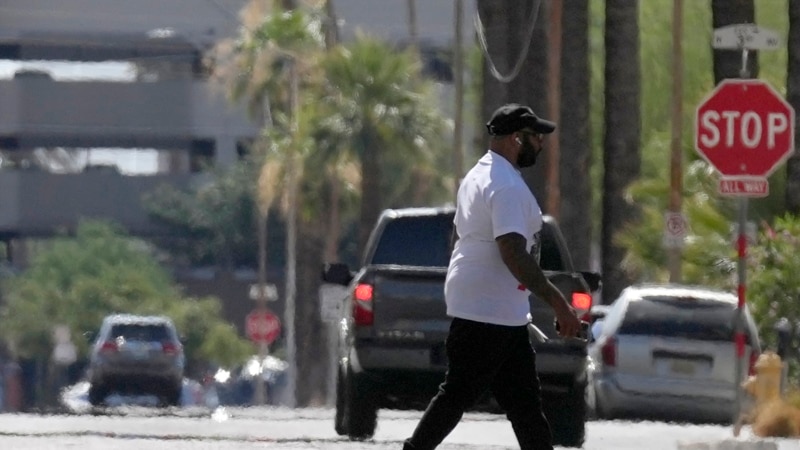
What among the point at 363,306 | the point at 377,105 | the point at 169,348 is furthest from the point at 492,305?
the point at 377,105

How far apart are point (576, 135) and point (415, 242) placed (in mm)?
20813

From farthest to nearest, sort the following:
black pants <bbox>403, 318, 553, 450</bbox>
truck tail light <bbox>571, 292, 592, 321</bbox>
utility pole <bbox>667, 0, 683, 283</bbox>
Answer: utility pole <bbox>667, 0, 683, 283</bbox> → truck tail light <bbox>571, 292, 592, 321</bbox> → black pants <bbox>403, 318, 553, 450</bbox>

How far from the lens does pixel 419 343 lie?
15055mm

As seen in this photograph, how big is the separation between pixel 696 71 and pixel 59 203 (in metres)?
46.1

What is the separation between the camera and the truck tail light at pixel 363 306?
15109 mm

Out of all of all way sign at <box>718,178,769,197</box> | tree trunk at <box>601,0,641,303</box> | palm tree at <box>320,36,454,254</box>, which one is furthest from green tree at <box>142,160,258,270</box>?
all way sign at <box>718,178,769,197</box>

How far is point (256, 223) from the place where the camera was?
89250mm

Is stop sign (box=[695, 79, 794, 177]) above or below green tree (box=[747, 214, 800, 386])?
above

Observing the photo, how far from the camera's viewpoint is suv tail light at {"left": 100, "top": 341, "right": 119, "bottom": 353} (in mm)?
35625

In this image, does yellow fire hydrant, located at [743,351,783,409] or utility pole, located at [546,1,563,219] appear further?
utility pole, located at [546,1,563,219]

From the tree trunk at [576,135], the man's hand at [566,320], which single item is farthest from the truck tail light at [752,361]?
the tree trunk at [576,135]

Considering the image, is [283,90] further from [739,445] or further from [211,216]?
[739,445]

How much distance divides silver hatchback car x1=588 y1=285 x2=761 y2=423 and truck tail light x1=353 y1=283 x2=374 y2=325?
731 centimetres

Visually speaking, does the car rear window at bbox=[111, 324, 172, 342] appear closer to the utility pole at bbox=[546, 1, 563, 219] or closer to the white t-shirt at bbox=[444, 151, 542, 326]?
the utility pole at bbox=[546, 1, 563, 219]
